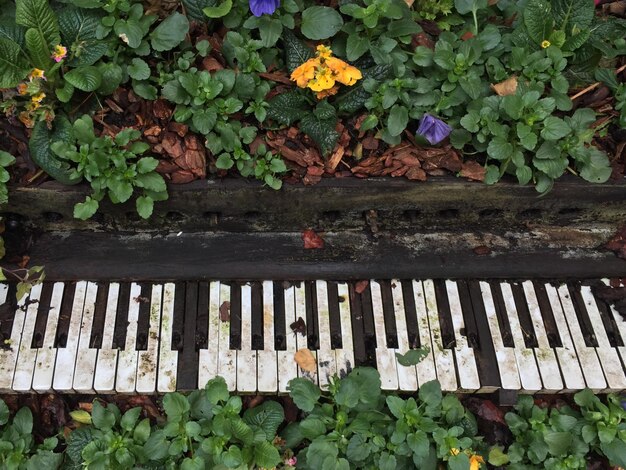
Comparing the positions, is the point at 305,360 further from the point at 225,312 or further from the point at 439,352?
the point at 439,352

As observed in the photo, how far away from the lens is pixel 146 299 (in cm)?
327

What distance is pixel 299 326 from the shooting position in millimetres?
3250

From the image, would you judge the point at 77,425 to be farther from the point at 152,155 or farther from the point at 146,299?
the point at 152,155

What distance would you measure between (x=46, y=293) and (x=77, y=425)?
28.5 inches

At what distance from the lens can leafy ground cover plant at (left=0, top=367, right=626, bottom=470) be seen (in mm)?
2986

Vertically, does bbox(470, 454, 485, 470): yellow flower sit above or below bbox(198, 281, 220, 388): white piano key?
below

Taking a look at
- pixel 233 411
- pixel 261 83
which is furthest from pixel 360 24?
pixel 233 411

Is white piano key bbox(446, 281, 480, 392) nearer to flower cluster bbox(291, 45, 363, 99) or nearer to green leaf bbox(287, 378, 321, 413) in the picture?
green leaf bbox(287, 378, 321, 413)

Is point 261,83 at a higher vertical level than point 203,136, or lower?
higher

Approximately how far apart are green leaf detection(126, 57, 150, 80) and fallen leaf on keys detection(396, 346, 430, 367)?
6.30ft

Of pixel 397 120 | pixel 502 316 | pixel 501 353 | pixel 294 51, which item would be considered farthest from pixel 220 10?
pixel 501 353

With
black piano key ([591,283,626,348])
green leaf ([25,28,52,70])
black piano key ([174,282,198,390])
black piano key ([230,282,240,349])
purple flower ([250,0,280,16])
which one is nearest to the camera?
green leaf ([25,28,52,70])

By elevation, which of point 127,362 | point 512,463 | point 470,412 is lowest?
point 512,463

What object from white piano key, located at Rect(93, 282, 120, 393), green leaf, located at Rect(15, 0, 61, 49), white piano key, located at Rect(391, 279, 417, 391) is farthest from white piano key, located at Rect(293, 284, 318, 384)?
green leaf, located at Rect(15, 0, 61, 49)
